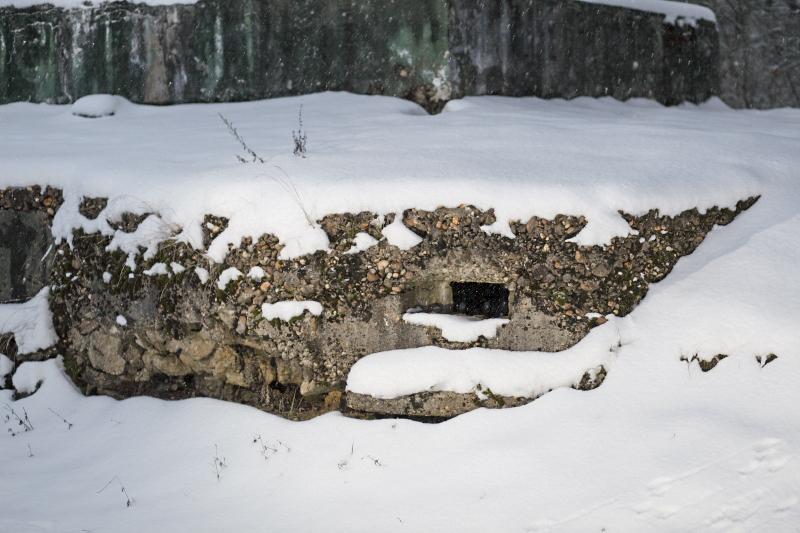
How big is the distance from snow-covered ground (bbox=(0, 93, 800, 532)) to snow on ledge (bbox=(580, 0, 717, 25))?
1876 mm

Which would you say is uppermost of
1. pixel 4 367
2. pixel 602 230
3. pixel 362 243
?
pixel 602 230

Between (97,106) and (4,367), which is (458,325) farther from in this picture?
(97,106)

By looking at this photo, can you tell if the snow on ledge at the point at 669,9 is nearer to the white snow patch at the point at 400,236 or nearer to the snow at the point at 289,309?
the white snow patch at the point at 400,236

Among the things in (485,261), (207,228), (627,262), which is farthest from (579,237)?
(207,228)

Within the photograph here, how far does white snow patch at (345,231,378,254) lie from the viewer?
3628mm

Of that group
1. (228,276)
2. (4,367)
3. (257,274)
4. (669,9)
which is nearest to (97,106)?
(4,367)

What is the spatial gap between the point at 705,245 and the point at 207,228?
2716 mm

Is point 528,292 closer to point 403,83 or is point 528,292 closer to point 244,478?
point 244,478

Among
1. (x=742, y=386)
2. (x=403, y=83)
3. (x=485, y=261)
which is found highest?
(x=403, y=83)

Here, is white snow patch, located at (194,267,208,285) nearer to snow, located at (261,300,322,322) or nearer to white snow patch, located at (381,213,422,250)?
snow, located at (261,300,322,322)

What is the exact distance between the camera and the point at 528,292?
3.57 meters

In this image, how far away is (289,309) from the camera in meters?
3.61

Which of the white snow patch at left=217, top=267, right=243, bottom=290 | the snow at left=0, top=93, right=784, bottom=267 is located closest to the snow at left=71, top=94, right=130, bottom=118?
the snow at left=0, top=93, right=784, bottom=267

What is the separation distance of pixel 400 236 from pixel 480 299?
0.71m
